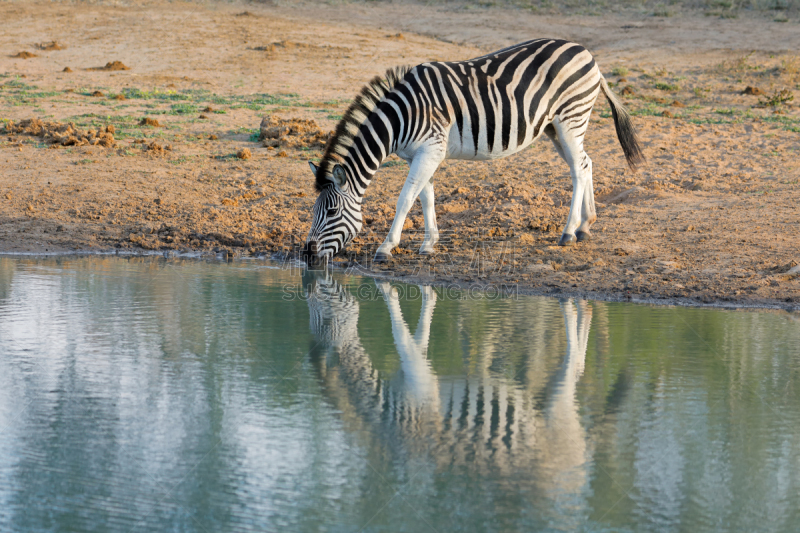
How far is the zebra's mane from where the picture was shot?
8367 millimetres

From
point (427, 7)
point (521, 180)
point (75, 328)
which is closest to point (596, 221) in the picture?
point (521, 180)

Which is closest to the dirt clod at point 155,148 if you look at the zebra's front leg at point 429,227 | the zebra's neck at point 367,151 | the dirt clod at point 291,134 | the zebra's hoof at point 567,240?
the dirt clod at point 291,134

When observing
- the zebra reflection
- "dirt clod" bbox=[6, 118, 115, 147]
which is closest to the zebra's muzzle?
the zebra reflection

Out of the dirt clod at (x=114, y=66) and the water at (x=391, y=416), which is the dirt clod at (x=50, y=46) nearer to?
the dirt clod at (x=114, y=66)

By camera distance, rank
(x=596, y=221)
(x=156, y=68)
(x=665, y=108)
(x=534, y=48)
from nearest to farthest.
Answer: (x=534, y=48)
(x=596, y=221)
(x=665, y=108)
(x=156, y=68)

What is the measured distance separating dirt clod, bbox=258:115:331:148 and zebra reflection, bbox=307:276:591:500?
22.9 ft

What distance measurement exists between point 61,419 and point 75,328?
1958 mm

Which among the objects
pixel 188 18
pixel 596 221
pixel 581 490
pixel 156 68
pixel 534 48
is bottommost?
pixel 581 490

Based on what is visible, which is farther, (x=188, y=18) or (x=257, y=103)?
(x=188, y=18)

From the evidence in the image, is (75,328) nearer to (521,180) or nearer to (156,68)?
(521,180)

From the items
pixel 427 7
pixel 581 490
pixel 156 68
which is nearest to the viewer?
pixel 581 490

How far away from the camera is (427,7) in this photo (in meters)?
26.6

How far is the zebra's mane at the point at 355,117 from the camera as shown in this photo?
8.37 meters

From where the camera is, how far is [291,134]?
13.1m
